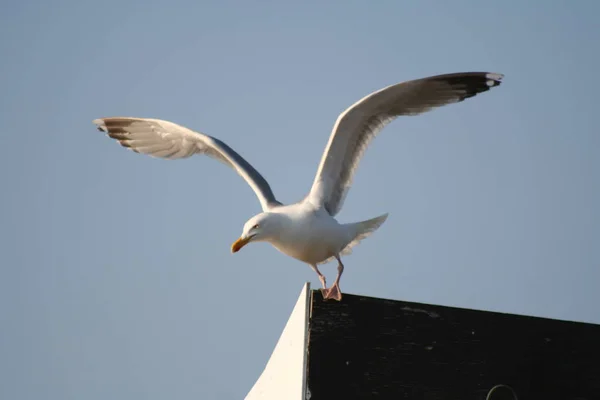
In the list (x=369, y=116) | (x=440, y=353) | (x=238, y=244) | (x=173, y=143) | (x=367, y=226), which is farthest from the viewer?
(x=173, y=143)

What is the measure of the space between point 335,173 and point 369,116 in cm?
47

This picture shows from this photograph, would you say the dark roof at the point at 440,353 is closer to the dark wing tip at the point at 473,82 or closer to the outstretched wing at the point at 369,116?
the outstretched wing at the point at 369,116

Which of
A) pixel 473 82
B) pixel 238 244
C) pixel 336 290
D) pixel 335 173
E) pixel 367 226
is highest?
pixel 473 82

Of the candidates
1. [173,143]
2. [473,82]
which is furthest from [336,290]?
[173,143]

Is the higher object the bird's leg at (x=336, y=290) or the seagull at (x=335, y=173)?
the seagull at (x=335, y=173)

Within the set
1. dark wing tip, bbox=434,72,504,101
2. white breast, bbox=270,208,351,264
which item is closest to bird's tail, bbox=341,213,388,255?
white breast, bbox=270,208,351,264

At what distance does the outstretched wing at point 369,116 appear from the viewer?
623 centimetres

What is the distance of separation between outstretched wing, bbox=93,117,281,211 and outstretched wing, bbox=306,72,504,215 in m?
0.41

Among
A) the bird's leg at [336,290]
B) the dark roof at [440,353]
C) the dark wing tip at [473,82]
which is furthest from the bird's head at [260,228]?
the dark roof at [440,353]

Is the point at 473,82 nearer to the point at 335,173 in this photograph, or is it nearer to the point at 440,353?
the point at 335,173

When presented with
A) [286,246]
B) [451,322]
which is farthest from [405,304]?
[286,246]

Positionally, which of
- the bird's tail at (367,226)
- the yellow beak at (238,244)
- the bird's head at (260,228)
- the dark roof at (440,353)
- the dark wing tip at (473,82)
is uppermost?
the dark wing tip at (473,82)

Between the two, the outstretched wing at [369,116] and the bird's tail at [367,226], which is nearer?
the outstretched wing at [369,116]

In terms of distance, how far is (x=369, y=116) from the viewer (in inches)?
250
